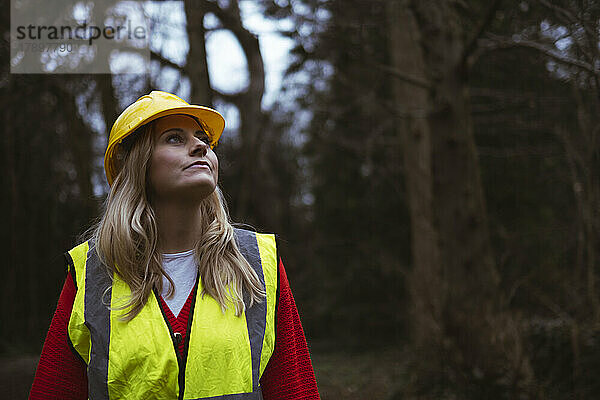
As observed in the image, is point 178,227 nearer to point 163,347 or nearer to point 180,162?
point 180,162

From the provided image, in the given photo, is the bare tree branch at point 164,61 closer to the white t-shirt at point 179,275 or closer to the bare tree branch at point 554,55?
the bare tree branch at point 554,55

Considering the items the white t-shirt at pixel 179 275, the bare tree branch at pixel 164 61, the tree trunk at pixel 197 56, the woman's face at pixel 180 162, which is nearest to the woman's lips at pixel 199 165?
the woman's face at pixel 180 162

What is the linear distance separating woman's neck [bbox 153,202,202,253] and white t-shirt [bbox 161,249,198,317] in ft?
0.10

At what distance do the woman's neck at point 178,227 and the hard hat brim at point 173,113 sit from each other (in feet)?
0.95

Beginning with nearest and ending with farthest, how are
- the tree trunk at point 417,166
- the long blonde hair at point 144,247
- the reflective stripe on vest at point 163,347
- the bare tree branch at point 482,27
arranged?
the reflective stripe on vest at point 163,347
the long blonde hair at point 144,247
the bare tree branch at point 482,27
the tree trunk at point 417,166

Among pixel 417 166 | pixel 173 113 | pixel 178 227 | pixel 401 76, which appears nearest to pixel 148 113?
pixel 173 113

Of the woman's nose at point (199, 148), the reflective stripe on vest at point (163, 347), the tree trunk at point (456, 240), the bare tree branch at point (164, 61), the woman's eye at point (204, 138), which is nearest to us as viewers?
the reflective stripe on vest at point (163, 347)

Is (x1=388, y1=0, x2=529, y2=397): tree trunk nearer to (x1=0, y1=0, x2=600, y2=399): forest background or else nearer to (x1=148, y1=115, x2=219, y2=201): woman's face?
(x1=0, y1=0, x2=600, y2=399): forest background

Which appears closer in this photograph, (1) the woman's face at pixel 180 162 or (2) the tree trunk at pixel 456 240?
(1) the woman's face at pixel 180 162

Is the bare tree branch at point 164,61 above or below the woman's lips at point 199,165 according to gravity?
above

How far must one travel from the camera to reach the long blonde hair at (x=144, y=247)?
2.04m

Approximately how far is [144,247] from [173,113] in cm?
48

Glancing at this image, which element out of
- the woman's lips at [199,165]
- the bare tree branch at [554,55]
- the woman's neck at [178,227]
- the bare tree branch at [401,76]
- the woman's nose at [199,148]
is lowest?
the woman's neck at [178,227]

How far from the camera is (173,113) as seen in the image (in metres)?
2.18
